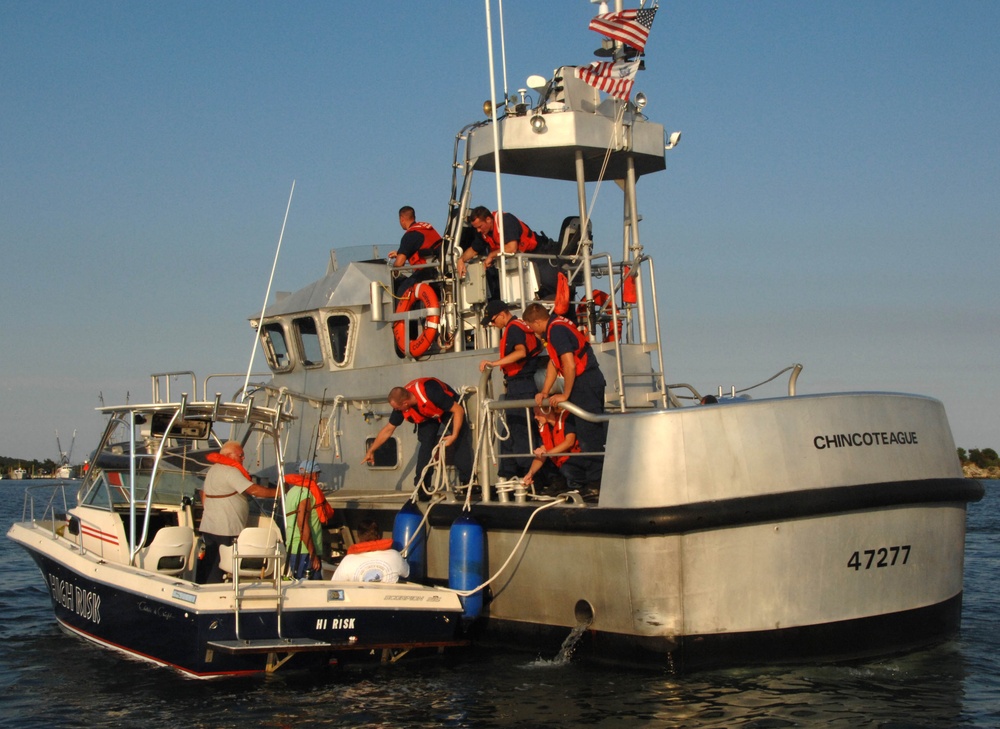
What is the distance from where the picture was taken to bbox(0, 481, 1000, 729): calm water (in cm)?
656

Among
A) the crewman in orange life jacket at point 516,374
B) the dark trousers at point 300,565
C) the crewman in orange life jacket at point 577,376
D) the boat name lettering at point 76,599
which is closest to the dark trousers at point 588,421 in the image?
the crewman in orange life jacket at point 577,376

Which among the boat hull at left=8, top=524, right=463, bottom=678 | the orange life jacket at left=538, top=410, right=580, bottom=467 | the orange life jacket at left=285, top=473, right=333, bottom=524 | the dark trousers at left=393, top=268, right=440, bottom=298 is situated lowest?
the boat hull at left=8, top=524, right=463, bottom=678

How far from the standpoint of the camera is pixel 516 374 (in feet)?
29.5

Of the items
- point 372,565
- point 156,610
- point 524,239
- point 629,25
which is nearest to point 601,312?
point 524,239

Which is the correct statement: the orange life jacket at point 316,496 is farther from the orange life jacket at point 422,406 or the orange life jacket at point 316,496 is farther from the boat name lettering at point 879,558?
the boat name lettering at point 879,558

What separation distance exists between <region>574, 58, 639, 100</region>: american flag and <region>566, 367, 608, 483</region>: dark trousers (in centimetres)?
274

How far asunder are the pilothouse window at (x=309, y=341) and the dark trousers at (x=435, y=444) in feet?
6.54

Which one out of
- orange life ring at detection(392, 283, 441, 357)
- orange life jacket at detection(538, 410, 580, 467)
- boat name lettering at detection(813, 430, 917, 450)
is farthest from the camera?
orange life ring at detection(392, 283, 441, 357)

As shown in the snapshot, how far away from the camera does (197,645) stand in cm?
747

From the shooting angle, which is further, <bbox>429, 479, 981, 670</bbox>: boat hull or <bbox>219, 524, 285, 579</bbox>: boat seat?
<bbox>219, 524, 285, 579</bbox>: boat seat

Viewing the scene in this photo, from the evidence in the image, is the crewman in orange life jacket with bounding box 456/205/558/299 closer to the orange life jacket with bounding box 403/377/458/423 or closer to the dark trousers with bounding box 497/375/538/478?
the dark trousers with bounding box 497/375/538/478

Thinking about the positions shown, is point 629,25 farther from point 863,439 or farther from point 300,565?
point 300,565

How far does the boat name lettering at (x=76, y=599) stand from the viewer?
8.87 metres

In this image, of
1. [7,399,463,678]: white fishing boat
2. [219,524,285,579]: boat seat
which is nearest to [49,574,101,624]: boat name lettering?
[7,399,463,678]: white fishing boat
